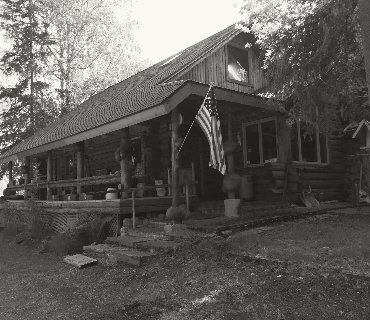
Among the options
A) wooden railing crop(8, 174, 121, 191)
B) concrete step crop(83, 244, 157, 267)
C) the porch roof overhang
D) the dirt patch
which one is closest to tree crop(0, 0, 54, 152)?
wooden railing crop(8, 174, 121, 191)

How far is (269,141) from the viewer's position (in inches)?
469

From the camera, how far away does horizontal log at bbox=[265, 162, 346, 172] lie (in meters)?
10.9

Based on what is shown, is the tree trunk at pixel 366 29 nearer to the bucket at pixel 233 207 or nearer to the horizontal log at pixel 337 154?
the bucket at pixel 233 207

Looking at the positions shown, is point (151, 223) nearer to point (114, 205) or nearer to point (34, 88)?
point (114, 205)

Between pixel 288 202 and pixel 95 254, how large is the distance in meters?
6.13

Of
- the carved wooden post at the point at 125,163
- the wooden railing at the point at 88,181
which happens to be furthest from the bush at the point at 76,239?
the wooden railing at the point at 88,181

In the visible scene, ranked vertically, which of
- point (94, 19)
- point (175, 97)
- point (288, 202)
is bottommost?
point (288, 202)

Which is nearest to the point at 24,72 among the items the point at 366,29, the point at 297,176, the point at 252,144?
the point at 252,144

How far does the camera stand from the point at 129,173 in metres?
10.1

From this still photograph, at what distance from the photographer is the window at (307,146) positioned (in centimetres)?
1195

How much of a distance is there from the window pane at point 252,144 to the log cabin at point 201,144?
0.12 ft

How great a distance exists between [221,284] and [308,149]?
9.06 meters

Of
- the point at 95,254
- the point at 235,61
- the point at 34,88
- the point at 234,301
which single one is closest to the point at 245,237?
the point at 234,301

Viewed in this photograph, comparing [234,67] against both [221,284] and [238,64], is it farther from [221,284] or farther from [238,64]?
[221,284]
